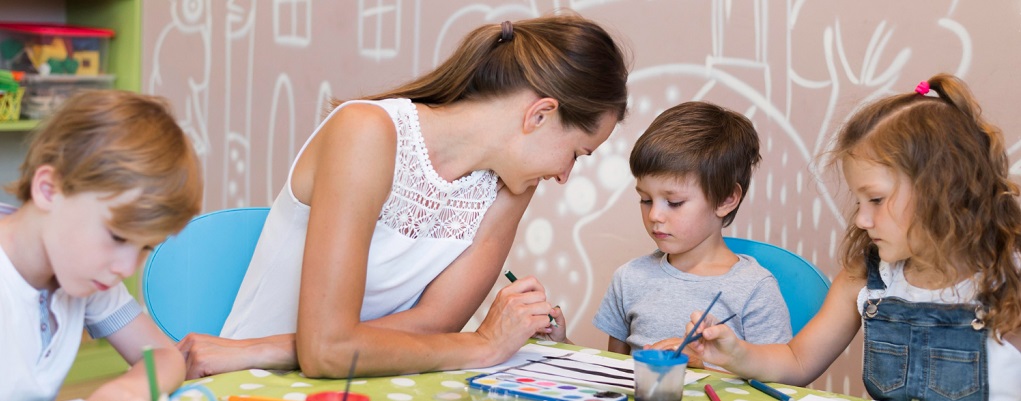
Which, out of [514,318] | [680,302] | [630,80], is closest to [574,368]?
[514,318]

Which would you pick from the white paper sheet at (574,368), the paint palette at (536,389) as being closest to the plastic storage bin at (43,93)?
the white paper sheet at (574,368)

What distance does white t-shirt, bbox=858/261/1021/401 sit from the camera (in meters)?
1.37

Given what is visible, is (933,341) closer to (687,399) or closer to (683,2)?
(687,399)

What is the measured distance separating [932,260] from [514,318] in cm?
60

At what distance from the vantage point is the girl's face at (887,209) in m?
1.40

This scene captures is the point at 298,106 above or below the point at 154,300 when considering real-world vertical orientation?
above

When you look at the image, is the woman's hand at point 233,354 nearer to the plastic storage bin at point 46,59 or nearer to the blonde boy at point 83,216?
the blonde boy at point 83,216

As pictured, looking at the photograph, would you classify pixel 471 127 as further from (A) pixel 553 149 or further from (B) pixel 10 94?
(B) pixel 10 94

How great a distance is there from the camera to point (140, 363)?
3.86 feet

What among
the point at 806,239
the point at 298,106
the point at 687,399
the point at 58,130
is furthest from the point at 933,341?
the point at 298,106

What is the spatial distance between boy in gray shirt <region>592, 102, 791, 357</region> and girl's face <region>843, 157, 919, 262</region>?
33cm

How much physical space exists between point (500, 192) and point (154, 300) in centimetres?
56

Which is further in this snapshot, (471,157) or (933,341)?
(471,157)

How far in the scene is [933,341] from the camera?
140cm
